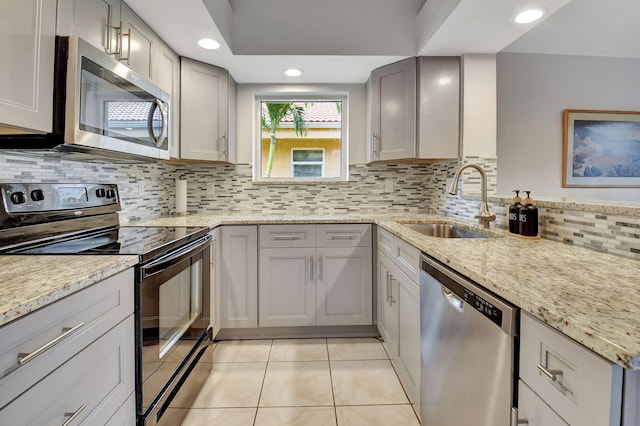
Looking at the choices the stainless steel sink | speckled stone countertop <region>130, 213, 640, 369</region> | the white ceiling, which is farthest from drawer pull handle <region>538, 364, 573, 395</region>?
the white ceiling

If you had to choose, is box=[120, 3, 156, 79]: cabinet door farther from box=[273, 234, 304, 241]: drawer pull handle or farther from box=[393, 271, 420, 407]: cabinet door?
box=[393, 271, 420, 407]: cabinet door

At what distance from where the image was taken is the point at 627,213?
3.70 ft

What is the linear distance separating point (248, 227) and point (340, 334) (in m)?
1.05

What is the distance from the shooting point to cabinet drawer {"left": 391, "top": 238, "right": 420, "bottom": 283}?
58.7 inches

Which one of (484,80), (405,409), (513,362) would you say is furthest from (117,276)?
(484,80)

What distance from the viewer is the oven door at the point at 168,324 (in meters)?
1.12

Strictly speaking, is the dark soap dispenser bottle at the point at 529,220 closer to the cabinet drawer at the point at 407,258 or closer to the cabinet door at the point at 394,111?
the cabinet drawer at the point at 407,258

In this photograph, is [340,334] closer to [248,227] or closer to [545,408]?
[248,227]

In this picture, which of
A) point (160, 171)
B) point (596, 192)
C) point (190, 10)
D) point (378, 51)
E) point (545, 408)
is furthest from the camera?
point (596, 192)

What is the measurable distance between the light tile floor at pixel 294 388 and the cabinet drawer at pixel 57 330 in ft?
2.12

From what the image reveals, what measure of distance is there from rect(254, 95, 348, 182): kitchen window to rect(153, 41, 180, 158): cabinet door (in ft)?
2.67

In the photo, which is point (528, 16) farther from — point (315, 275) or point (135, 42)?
point (135, 42)

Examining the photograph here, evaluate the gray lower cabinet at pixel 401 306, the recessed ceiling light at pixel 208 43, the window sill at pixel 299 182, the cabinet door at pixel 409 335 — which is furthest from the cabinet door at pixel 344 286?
the recessed ceiling light at pixel 208 43

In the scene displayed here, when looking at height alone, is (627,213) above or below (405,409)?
above
